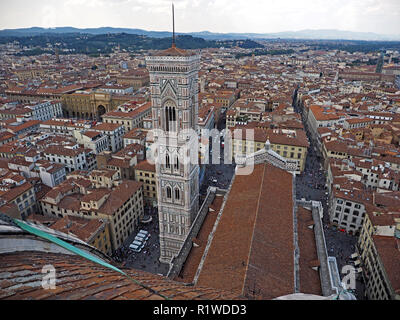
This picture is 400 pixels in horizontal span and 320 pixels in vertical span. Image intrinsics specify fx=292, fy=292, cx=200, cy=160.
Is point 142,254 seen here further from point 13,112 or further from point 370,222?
point 13,112

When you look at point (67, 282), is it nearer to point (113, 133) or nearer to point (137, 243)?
point (137, 243)

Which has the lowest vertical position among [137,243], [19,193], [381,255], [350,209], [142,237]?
[137,243]

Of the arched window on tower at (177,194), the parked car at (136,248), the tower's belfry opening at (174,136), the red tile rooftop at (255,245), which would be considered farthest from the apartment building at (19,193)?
the red tile rooftop at (255,245)

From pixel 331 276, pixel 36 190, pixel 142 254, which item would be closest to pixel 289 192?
pixel 331 276

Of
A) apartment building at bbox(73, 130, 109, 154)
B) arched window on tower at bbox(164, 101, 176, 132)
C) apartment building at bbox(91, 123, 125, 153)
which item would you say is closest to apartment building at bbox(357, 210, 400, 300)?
arched window on tower at bbox(164, 101, 176, 132)

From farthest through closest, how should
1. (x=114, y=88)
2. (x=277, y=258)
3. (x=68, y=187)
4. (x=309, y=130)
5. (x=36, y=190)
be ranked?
(x=114, y=88)
(x=309, y=130)
(x=36, y=190)
(x=68, y=187)
(x=277, y=258)

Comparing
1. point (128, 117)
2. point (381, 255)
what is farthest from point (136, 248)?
point (128, 117)

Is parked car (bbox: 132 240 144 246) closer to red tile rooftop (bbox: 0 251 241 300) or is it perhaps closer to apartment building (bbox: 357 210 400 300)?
apartment building (bbox: 357 210 400 300)

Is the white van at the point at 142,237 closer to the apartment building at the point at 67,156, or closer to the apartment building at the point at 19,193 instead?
the apartment building at the point at 19,193
